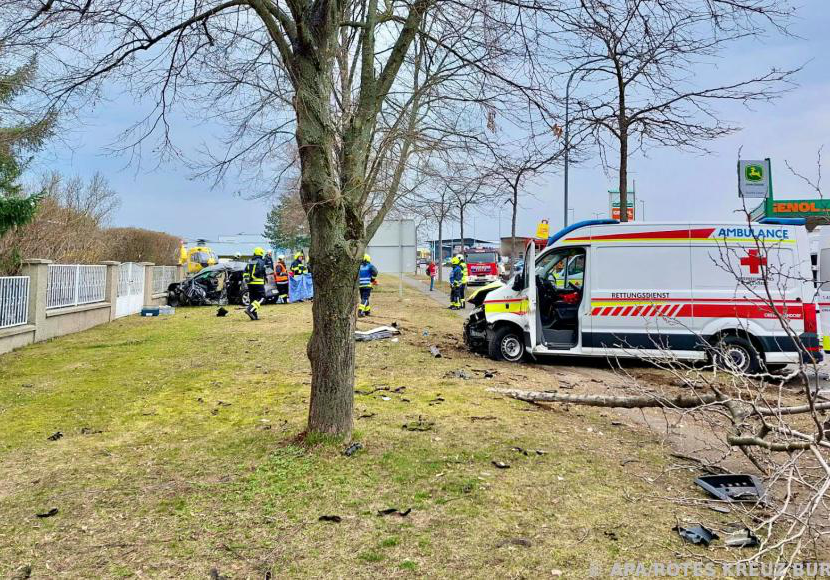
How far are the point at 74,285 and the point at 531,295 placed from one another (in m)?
11.2

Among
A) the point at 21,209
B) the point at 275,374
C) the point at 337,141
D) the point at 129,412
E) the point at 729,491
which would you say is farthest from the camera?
the point at 21,209

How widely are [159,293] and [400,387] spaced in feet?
51.5

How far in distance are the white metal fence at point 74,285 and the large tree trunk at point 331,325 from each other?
1023 centimetres

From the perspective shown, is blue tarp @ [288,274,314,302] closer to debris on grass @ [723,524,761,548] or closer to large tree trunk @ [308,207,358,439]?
large tree trunk @ [308,207,358,439]

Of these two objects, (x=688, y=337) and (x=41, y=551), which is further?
(x=688, y=337)

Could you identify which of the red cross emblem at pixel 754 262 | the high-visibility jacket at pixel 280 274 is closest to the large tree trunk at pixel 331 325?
the red cross emblem at pixel 754 262

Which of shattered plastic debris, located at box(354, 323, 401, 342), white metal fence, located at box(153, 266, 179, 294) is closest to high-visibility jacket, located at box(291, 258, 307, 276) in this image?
white metal fence, located at box(153, 266, 179, 294)

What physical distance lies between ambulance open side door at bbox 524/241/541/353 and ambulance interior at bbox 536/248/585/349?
261 mm

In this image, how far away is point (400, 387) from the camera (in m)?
7.04

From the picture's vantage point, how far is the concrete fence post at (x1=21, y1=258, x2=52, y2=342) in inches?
Answer: 433

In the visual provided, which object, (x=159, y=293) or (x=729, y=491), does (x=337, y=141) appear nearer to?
(x=729, y=491)

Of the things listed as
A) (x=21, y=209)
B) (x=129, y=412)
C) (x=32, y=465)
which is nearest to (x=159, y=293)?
(x=21, y=209)

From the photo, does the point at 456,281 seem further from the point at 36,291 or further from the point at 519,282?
the point at 36,291

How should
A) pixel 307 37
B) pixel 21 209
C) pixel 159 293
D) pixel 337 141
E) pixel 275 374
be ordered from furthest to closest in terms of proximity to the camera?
pixel 159 293, pixel 21 209, pixel 275 374, pixel 337 141, pixel 307 37
